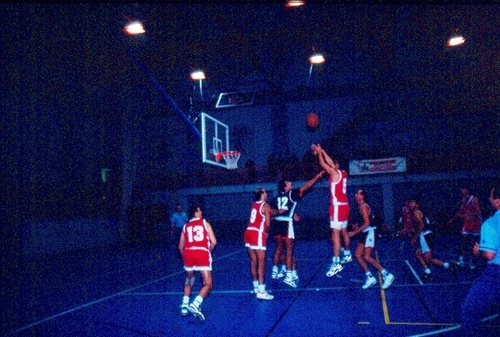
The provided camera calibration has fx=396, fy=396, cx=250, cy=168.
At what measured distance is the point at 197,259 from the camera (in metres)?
6.45

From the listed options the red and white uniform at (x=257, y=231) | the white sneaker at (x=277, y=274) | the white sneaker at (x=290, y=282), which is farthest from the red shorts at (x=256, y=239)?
the white sneaker at (x=277, y=274)

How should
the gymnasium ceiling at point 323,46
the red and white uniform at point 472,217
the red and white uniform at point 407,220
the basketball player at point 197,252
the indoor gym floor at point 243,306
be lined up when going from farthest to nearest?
the gymnasium ceiling at point 323,46 → the red and white uniform at point 407,220 → the red and white uniform at point 472,217 → the basketball player at point 197,252 → the indoor gym floor at point 243,306

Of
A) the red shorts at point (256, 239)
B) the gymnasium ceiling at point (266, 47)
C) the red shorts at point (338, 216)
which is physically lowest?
the red shorts at point (256, 239)

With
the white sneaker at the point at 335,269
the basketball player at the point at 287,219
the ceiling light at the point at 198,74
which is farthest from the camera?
the ceiling light at the point at 198,74

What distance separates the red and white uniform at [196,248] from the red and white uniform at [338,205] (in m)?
3.27

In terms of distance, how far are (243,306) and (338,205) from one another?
307cm

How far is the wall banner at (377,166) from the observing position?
861 inches

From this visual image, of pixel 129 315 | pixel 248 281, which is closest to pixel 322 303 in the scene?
pixel 248 281

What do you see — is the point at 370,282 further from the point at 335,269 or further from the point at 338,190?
the point at 338,190

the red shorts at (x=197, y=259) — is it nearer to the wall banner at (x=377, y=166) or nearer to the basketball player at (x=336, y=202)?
the basketball player at (x=336, y=202)

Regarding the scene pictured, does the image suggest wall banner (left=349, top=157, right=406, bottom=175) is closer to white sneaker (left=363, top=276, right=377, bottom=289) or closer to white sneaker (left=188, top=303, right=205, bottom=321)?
white sneaker (left=363, top=276, right=377, bottom=289)

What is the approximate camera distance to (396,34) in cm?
2366

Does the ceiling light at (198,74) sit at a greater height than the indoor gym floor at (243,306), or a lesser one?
greater

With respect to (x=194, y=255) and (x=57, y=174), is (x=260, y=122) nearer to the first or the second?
(x=57, y=174)
